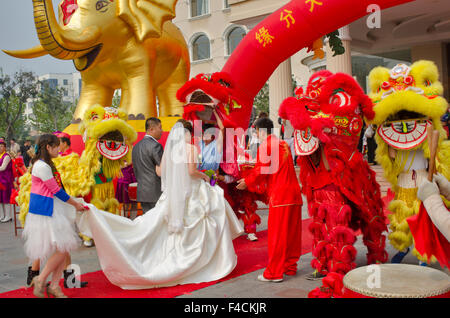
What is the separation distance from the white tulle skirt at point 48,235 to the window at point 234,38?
26.1m

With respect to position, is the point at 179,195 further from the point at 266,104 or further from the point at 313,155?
the point at 266,104

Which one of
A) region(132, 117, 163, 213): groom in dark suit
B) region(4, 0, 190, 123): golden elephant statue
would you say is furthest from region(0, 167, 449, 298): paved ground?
region(4, 0, 190, 123): golden elephant statue

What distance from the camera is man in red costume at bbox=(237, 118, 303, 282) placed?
4.88 m

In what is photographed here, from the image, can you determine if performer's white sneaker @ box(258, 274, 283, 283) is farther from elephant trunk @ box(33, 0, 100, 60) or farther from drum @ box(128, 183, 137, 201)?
elephant trunk @ box(33, 0, 100, 60)

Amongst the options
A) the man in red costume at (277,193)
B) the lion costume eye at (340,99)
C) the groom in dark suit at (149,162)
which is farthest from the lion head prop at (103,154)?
the lion costume eye at (340,99)

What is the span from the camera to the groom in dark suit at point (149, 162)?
6.07 m

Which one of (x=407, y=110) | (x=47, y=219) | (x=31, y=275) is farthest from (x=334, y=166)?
(x=31, y=275)

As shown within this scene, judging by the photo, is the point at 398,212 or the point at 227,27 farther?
the point at 227,27

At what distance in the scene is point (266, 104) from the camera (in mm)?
26281

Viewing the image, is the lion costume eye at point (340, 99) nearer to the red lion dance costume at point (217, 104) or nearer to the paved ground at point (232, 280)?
the paved ground at point (232, 280)

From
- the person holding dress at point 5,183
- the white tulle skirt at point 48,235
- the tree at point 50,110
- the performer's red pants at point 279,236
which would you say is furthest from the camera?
the tree at point 50,110
